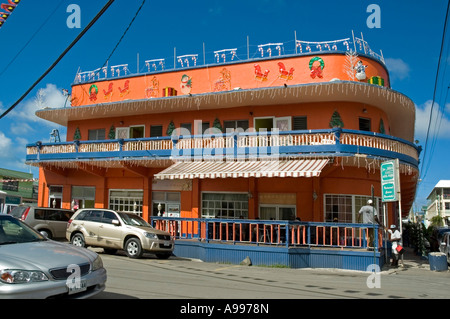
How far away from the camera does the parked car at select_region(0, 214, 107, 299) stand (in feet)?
16.5

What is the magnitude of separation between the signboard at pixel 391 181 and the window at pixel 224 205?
6.26m

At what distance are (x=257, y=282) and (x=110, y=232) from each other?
6700mm

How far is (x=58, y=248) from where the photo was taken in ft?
20.5

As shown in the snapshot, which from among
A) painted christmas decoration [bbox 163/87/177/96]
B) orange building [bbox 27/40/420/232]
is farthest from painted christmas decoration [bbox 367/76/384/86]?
painted christmas decoration [bbox 163/87/177/96]

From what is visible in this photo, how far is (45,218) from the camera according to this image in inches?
693

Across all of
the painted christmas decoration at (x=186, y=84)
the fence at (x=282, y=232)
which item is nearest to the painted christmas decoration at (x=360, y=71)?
the fence at (x=282, y=232)

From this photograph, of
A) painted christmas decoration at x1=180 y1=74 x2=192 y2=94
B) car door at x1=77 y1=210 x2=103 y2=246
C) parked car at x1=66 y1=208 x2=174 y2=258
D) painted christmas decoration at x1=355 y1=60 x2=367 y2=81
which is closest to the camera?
parked car at x1=66 y1=208 x2=174 y2=258

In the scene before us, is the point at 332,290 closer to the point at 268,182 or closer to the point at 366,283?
the point at 366,283

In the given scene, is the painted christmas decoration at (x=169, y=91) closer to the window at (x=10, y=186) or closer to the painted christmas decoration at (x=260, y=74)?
the painted christmas decoration at (x=260, y=74)

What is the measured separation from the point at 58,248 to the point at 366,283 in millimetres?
7368

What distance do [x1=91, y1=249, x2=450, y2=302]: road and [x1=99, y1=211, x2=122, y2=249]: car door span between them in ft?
3.16

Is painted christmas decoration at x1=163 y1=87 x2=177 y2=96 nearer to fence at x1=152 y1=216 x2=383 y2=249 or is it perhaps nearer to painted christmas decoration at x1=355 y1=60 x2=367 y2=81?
fence at x1=152 y1=216 x2=383 y2=249

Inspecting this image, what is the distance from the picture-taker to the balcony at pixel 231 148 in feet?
50.5
